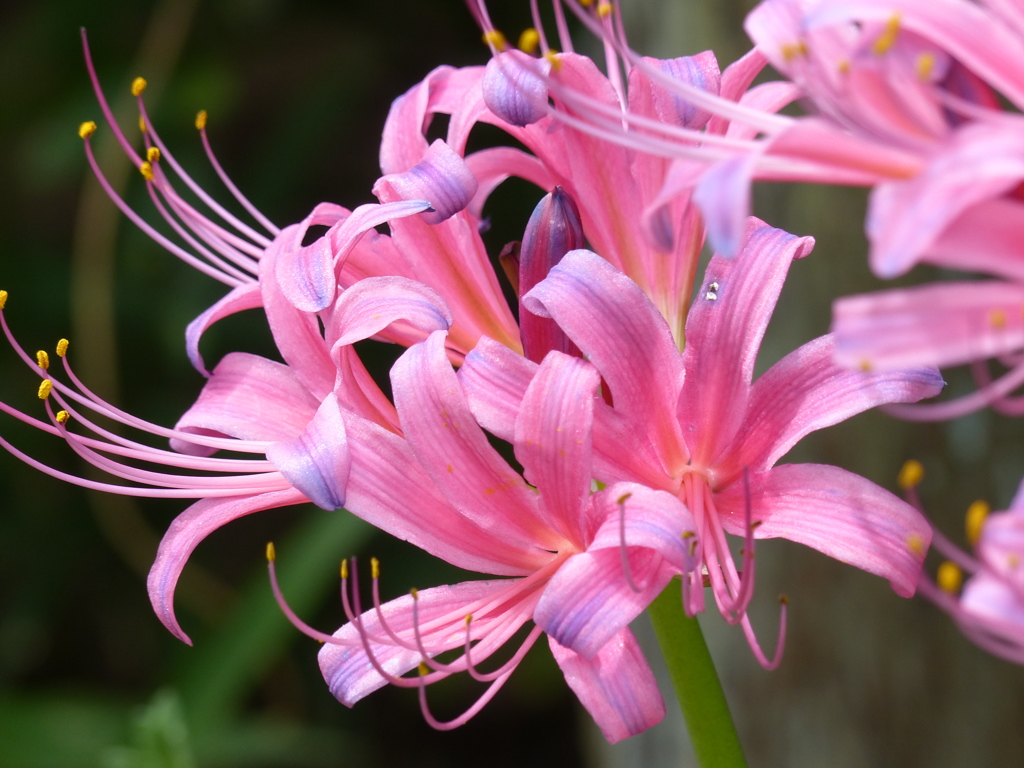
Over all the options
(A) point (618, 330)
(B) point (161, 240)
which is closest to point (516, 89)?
(A) point (618, 330)

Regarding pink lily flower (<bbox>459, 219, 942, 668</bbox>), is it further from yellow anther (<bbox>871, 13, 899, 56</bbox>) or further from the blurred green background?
the blurred green background

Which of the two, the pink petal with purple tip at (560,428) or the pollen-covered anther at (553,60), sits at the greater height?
the pollen-covered anther at (553,60)

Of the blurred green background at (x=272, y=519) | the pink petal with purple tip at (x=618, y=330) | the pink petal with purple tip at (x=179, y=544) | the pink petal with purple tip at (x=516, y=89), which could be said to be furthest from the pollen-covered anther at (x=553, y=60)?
the blurred green background at (x=272, y=519)

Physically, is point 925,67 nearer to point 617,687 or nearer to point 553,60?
point 553,60

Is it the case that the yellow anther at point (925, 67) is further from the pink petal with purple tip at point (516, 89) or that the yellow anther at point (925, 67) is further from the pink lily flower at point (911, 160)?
the pink petal with purple tip at point (516, 89)

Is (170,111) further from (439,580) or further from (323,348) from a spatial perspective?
(323,348)

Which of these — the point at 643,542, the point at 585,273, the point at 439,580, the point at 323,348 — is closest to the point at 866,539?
the point at 643,542
